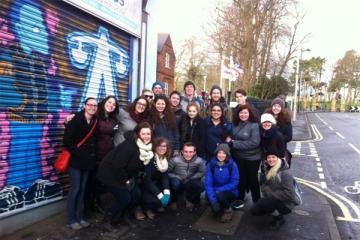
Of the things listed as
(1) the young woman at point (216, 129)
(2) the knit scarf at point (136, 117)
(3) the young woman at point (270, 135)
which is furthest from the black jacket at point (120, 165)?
(3) the young woman at point (270, 135)

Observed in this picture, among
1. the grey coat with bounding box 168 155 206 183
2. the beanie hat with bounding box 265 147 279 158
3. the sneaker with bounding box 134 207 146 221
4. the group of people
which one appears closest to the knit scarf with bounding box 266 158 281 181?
the group of people

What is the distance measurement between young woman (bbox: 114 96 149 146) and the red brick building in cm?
3062

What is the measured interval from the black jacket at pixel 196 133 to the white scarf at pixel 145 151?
3.65ft

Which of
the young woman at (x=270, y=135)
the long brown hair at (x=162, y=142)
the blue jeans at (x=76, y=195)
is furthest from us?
the young woman at (x=270, y=135)

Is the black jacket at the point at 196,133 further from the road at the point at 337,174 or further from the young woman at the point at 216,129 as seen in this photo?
the road at the point at 337,174

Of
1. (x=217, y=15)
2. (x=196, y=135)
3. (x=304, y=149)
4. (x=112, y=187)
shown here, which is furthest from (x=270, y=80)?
(x=112, y=187)

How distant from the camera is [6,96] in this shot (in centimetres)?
424

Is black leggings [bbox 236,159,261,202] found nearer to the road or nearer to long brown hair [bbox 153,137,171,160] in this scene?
long brown hair [bbox 153,137,171,160]

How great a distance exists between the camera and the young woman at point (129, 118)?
525 cm

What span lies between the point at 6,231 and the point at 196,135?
10.4 ft

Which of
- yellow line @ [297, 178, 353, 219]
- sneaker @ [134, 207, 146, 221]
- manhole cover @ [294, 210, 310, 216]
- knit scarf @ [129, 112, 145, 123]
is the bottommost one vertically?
yellow line @ [297, 178, 353, 219]

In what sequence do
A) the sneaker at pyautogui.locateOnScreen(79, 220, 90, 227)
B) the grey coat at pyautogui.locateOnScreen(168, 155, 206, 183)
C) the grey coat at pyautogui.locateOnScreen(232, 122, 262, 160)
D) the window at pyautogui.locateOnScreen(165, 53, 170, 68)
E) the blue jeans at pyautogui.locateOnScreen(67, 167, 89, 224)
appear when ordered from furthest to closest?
1. the window at pyautogui.locateOnScreen(165, 53, 170, 68)
2. the grey coat at pyautogui.locateOnScreen(168, 155, 206, 183)
3. the grey coat at pyautogui.locateOnScreen(232, 122, 262, 160)
4. the sneaker at pyautogui.locateOnScreen(79, 220, 90, 227)
5. the blue jeans at pyautogui.locateOnScreen(67, 167, 89, 224)

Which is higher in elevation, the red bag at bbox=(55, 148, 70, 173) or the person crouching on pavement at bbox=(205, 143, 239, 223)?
the red bag at bbox=(55, 148, 70, 173)

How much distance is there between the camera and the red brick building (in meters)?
36.4
